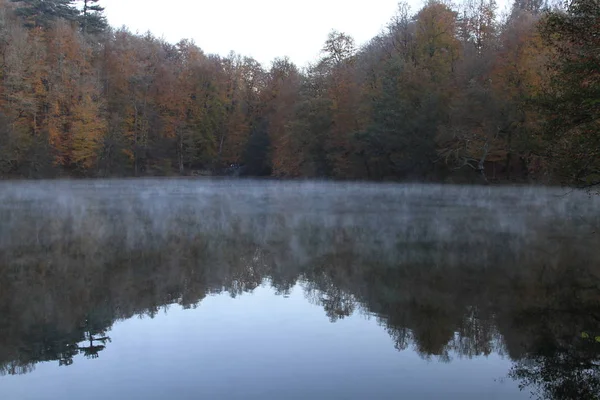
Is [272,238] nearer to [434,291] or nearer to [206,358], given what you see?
[434,291]

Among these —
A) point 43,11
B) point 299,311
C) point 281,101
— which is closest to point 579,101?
point 299,311

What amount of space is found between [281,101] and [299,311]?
54459mm

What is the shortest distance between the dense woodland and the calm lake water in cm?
1244

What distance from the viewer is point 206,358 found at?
7797 millimetres

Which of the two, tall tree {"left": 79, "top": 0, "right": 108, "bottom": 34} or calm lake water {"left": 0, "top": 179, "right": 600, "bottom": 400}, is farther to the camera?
tall tree {"left": 79, "top": 0, "right": 108, "bottom": 34}

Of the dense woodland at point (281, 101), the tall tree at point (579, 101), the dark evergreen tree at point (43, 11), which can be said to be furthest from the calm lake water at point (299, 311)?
the dark evergreen tree at point (43, 11)

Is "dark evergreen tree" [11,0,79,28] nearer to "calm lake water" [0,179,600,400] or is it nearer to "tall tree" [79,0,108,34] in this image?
"tall tree" [79,0,108,34]

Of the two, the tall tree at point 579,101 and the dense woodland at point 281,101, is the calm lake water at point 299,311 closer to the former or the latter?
the tall tree at point 579,101

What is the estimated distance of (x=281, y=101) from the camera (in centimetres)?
6309

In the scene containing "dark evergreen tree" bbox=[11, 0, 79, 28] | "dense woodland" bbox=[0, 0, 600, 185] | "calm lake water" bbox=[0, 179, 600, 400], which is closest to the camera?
"calm lake water" bbox=[0, 179, 600, 400]

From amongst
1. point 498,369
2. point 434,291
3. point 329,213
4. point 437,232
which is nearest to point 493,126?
point 329,213

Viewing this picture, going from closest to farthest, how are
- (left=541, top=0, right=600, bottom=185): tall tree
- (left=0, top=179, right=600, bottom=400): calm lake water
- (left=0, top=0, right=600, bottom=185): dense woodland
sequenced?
(left=0, top=179, right=600, bottom=400): calm lake water < (left=541, top=0, right=600, bottom=185): tall tree < (left=0, top=0, right=600, bottom=185): dense woodland

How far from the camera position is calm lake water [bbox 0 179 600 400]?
278 inches

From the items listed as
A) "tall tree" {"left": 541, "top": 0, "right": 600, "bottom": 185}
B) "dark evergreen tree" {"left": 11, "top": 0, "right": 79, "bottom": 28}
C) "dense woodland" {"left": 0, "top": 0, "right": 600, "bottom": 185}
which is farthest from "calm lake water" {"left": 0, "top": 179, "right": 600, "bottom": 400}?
"dark evergreen tree" {"left": 11, "top": 0, "right": 79, "bottom": 28}
